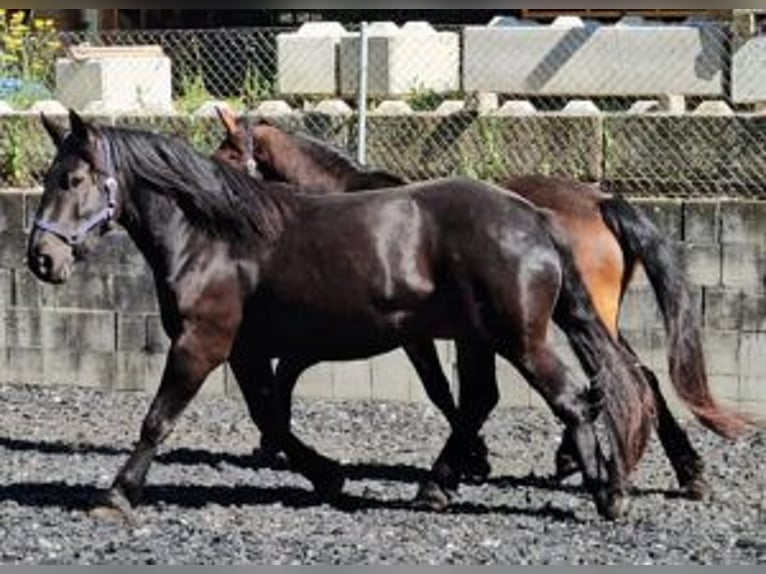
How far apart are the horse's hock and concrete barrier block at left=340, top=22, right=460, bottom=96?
1.54 meters

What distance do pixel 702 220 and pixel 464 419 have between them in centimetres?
283

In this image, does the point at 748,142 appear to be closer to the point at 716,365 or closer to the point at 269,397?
the point at 716,365

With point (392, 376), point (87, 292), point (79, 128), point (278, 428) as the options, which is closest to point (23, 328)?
point (87, 292)

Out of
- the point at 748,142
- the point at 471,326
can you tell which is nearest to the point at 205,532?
the point at 471,326

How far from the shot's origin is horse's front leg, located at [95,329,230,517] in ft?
26.1

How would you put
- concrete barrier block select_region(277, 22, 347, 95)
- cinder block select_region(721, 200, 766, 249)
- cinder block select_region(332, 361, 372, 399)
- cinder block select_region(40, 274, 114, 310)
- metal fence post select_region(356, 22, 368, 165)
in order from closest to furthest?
1. cinder block select_region(721, 200, 766, 249)
2. cinder block select_region(332, 361, 372, 399)
3. metal fence post select_region(356, 22, 368, 165)
4. cinder block select_region(40, 274, 114, 310)
5. concrete barrier block select_region(277, 22, 347, 95)

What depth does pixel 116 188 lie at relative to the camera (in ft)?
26.2

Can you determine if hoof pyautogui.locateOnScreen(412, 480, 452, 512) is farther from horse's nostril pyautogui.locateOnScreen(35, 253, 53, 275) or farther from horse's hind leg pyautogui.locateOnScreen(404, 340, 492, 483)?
horse's nostril pyautogui.locateOnScreen(35, 253, 53, 275)

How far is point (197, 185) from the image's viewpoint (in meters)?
8.08

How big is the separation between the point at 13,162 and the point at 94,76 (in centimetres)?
152

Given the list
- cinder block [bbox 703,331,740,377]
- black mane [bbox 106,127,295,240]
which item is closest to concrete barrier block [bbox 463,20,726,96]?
cinder block [bbox 703,331,740,377]

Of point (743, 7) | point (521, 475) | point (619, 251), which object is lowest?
point (521, 475)

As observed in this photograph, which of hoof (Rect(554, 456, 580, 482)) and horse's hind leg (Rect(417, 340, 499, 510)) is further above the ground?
horse's hind leg (Rect(417, 340, 499, 510))

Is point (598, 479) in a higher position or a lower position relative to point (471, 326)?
lower
